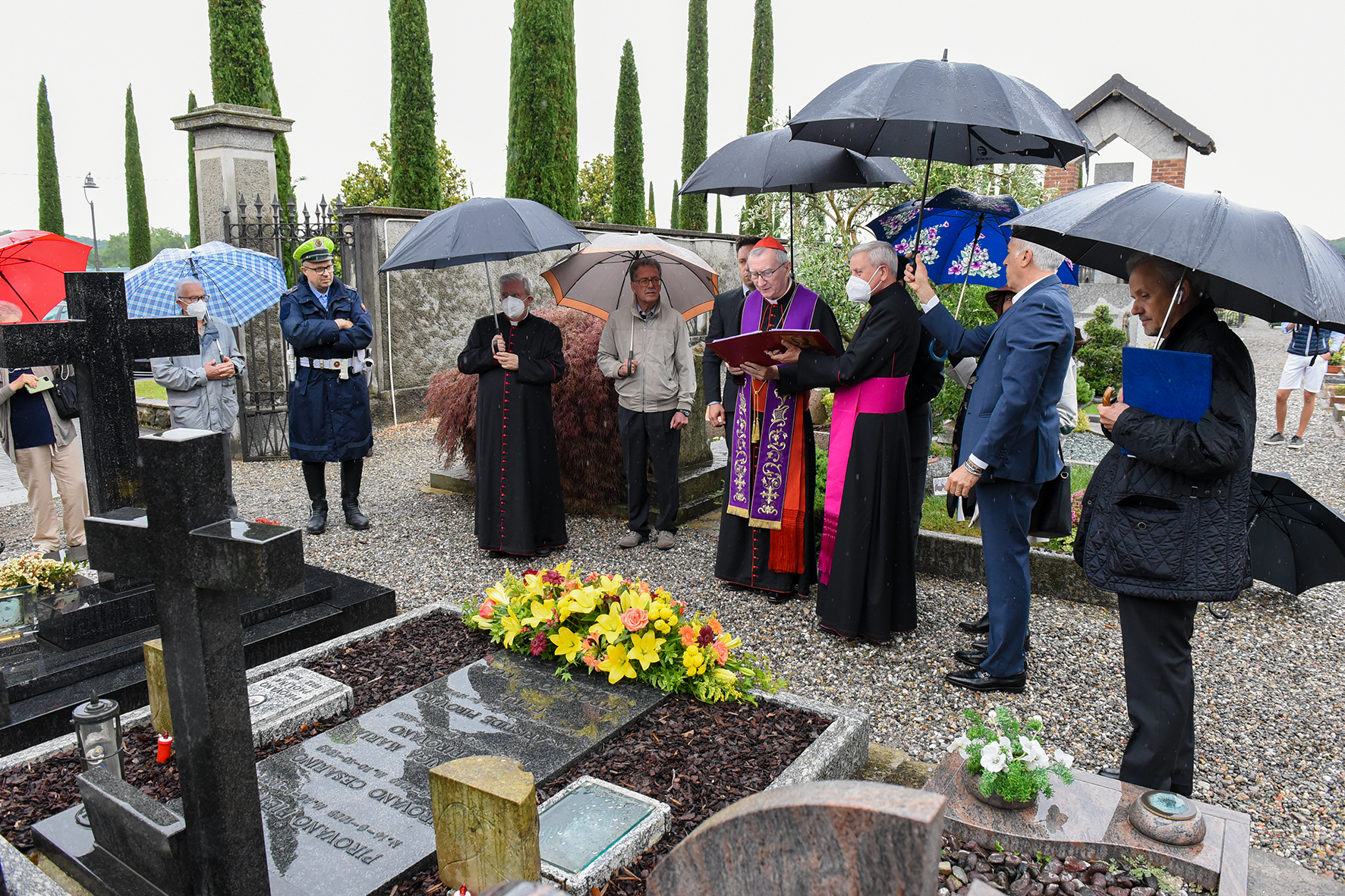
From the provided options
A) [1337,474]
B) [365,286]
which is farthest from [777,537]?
[365,286]

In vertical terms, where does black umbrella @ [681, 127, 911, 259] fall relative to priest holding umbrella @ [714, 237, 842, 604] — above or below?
above

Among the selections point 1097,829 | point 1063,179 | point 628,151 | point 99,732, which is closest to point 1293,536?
point 1097,829

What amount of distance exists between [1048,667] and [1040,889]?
6.82ft

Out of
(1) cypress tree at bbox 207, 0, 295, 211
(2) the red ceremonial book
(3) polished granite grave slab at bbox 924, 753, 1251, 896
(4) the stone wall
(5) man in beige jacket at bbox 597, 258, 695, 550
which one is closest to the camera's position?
(3) polished granite grave slab at bbox 924, 753, 1251, 896

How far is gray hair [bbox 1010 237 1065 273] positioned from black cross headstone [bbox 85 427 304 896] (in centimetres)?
305

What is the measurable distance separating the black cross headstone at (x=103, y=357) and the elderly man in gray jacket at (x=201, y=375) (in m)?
1.86

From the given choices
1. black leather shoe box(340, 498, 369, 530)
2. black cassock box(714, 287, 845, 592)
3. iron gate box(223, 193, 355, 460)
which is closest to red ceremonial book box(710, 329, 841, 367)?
black cassock box(714, 287, 845, 592)

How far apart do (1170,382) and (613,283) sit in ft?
14.7

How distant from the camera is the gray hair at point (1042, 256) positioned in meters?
3.66

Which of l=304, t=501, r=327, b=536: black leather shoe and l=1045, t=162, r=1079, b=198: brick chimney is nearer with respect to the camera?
l=304, t=501, r=327, b=536: black leather shoe

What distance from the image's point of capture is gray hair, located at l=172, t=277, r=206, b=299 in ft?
18.9

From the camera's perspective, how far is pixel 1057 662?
430cm

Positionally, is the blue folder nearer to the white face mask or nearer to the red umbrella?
the white face mask

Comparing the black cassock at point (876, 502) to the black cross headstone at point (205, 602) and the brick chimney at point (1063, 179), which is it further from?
the brick chimney at point (1063, 179)
